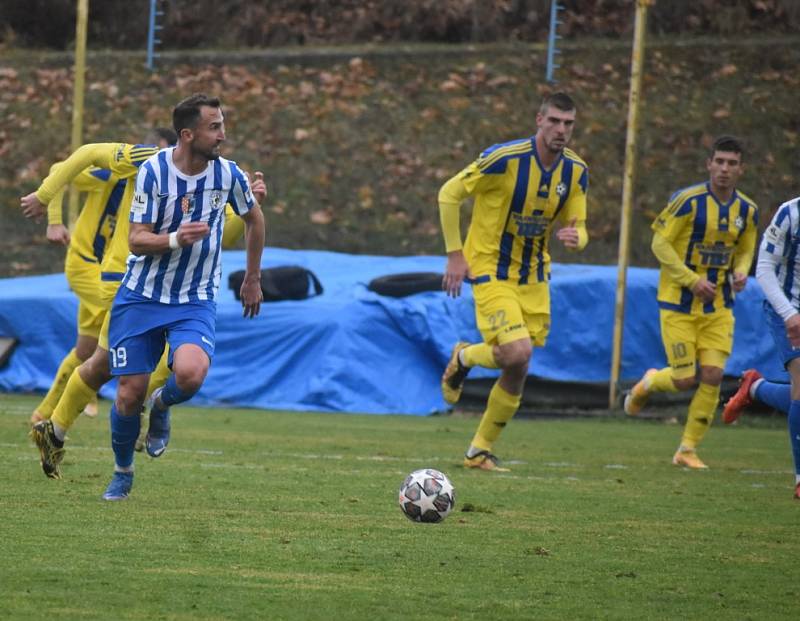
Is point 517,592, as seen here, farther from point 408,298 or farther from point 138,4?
point 138,4

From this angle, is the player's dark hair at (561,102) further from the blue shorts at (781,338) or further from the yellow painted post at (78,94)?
the yellow painted post at (78,94)

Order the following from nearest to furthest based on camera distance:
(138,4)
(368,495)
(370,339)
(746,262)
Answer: (368,495) → (746,262) → (370,339) → (138,4)

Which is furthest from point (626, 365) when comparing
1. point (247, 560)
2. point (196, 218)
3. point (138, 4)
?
point (138, 4)

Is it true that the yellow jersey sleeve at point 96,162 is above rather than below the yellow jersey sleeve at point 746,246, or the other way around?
above

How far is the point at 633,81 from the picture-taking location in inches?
600

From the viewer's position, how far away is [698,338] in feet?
36.5

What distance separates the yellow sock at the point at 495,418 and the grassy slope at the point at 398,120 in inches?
396

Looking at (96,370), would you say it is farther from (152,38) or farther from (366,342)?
(152,38)

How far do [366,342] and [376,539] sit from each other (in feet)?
28.7

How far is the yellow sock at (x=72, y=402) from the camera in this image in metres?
8.02

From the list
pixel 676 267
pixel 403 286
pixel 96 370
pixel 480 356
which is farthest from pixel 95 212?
pixel 403 286

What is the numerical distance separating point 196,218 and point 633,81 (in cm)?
895

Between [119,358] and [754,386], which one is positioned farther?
[754,386]

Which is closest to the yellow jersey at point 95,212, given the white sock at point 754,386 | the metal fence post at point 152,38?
the white sock at point 754,386
